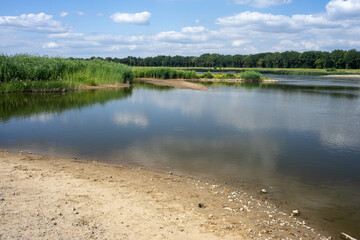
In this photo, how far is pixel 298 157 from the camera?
9328mm

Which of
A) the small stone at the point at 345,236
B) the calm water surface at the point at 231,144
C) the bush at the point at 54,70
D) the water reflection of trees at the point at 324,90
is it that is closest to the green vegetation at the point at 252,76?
the water reflection of trees at the point at 324,90

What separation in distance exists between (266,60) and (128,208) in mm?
148849

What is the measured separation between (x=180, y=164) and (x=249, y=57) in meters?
149

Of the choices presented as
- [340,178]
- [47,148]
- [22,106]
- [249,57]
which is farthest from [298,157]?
[249,57]

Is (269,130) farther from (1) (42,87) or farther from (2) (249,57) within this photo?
(2) (249,57)

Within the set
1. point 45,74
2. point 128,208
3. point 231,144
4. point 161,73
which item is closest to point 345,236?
point 128,208

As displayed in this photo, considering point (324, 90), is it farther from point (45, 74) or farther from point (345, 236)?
point (345, 236)

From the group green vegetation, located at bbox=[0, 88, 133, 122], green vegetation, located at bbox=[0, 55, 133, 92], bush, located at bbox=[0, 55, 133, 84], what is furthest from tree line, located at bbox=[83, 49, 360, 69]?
green vegetation, located at bbox=[0, 88, 133, 122]

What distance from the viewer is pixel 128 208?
16.9 ft

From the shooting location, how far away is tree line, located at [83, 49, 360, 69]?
12476 centimetres

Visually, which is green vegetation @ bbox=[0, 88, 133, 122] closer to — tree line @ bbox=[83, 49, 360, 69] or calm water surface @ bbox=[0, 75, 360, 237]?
calm water surface @ bbox=[0, 75, 360, 237]

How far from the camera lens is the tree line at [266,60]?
409 ft

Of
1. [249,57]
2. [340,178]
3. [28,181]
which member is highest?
[249,57]

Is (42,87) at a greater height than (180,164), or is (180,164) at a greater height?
(42,87)
